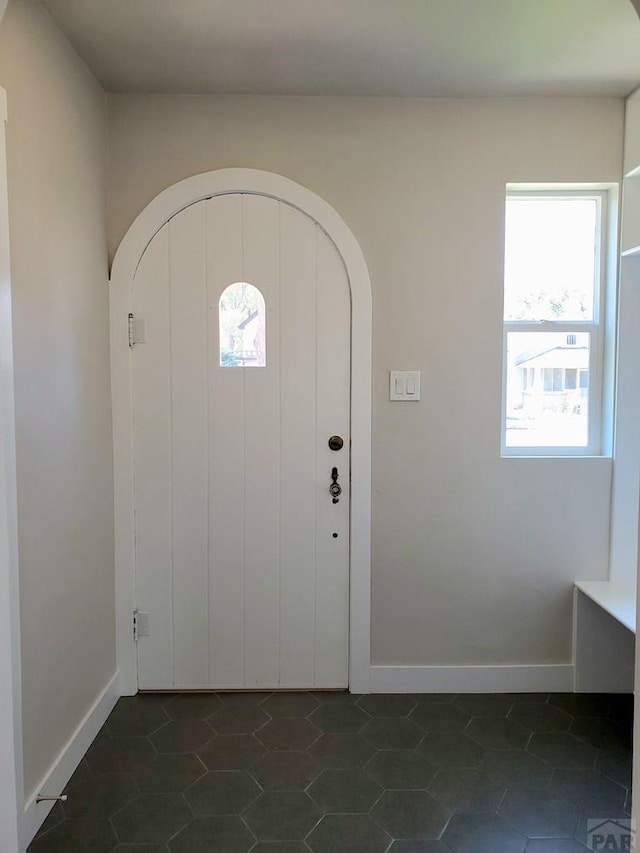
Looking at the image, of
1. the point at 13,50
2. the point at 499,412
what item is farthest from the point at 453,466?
the point at 13,50

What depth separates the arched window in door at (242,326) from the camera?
252 cm

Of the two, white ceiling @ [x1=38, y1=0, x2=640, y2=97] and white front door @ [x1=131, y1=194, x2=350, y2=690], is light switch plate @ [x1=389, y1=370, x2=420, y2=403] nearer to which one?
white front door @ [x1=131, y1=194, x2=350, y2=690]

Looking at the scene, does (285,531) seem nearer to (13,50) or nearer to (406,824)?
(406,824)

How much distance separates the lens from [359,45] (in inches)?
81.9

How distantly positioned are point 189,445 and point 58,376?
2.20 feet

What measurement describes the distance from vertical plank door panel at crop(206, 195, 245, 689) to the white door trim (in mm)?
960

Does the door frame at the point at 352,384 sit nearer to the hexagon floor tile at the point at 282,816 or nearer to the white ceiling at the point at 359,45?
the white ceiling at the point at 359,45

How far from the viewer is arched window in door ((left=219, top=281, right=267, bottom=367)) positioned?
8.27 ft

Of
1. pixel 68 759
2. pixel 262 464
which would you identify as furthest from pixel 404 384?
pixel 68 759

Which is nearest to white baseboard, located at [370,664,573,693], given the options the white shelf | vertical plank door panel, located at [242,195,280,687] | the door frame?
the door frame

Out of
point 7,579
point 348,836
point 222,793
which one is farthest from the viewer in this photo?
point 222,793

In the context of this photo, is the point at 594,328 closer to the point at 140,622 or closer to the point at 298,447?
the point at 298,447

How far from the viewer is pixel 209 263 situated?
2.50 meters

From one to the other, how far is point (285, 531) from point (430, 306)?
113 cm
